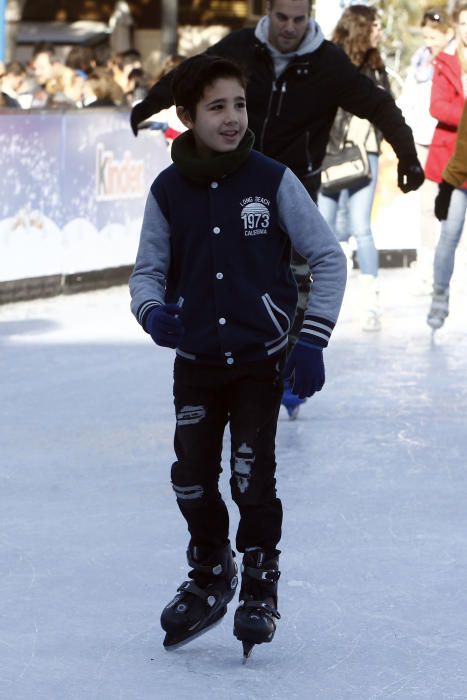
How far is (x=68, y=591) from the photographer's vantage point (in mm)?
4070

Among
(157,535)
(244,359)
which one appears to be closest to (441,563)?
(157,535)

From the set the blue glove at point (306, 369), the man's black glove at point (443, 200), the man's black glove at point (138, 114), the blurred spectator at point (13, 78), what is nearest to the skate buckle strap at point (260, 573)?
the blue glove at point (306, 369)

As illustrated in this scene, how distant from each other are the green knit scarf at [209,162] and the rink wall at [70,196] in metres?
6.07

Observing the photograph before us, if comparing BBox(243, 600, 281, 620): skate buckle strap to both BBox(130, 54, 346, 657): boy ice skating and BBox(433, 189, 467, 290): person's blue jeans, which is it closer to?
BBox(130, 54, 346, 657): boy ice skating

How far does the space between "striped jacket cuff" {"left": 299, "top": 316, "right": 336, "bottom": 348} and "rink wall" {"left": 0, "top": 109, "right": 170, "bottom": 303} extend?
624cm

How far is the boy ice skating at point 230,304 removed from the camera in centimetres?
347

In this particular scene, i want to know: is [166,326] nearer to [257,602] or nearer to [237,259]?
[237,259]

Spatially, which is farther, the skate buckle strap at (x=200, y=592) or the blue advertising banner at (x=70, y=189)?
the blue advertising banner at (x=70, y=189)

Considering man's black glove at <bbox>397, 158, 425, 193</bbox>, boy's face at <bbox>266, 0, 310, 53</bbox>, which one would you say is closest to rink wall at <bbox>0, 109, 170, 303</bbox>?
man's black glove at <bbox>397, 158, 425, 193</bbox>

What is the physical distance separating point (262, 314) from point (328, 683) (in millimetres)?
800

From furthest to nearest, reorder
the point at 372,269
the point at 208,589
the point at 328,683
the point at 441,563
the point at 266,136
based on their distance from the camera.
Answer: the point at 372,269, the point at 266,136, the point at 441,563, the point at 208,589, the point at 328,683

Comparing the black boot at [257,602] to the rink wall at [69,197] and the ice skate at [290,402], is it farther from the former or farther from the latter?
the rink wall at [69,197]

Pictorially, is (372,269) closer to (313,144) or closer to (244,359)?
(313,144)

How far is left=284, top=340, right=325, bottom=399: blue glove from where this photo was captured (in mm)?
3426
